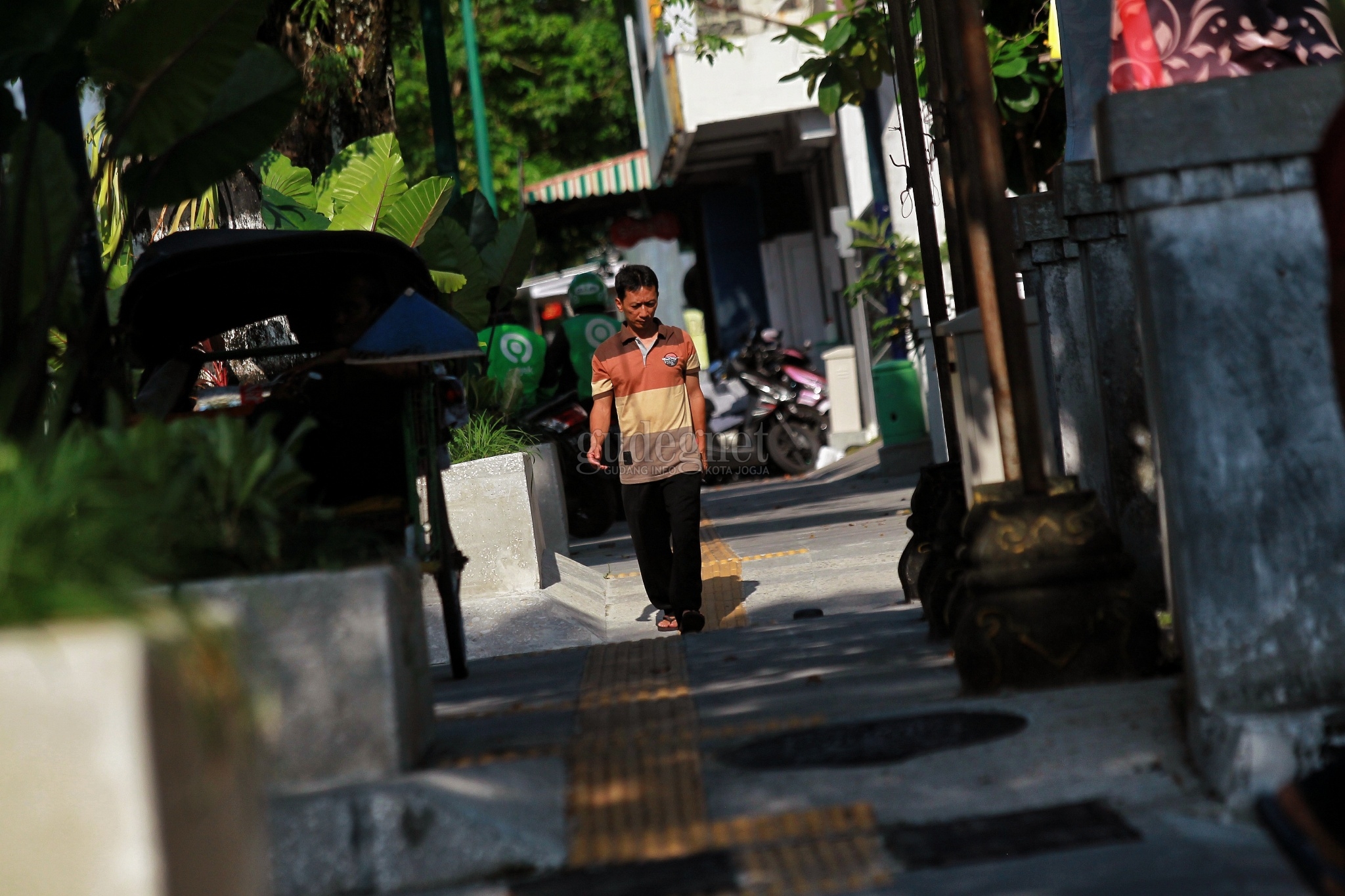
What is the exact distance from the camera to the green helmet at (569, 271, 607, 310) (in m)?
16.6


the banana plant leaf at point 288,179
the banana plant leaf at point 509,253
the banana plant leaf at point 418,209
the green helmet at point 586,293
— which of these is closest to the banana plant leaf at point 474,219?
the banana plant leaf at point 509,253

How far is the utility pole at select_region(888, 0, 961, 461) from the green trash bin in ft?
30.5

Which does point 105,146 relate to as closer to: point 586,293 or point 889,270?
point 586,293

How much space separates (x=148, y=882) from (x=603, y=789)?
1734 mm

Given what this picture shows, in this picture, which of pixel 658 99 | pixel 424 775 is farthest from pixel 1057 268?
pixel 658 99

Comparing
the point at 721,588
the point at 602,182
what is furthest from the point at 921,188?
the point at 602,182

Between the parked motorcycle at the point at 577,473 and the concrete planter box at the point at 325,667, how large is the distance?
9.22 meters

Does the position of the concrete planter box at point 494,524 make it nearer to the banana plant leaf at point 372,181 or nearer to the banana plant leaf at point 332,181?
the banana plant leaf at point 372,181

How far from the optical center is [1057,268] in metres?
6.58

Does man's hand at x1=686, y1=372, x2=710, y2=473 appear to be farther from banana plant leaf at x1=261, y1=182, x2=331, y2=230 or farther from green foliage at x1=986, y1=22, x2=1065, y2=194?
banana plant leaf at x1=261, y1=182, x2=331, y2=230

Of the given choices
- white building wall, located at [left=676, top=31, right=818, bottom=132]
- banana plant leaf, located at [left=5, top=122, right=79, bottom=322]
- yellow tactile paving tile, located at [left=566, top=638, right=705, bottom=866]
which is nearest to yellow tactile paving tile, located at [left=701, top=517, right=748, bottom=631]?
yellow tactile paving tile, located at [left=566, top=638, right=705, bottom=866]

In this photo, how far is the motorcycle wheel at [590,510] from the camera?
14742 mm

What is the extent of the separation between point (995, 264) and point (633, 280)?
3.37 m

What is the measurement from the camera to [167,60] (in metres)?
5.08
